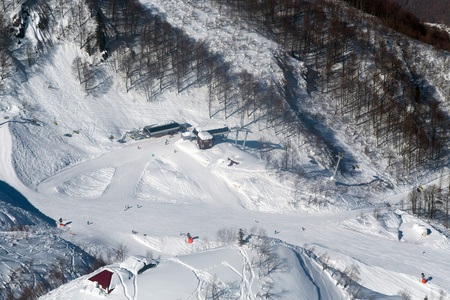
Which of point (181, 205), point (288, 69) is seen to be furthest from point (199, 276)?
point (288, 69)

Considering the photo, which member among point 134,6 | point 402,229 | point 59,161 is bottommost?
point 402,229

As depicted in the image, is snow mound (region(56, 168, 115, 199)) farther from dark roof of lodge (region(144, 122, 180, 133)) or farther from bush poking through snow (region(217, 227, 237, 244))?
bush poking through snow (region(217, 227, 237, 244))

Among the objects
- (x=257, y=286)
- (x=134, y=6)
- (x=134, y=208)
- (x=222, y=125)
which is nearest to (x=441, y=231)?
(x=257, y=286)

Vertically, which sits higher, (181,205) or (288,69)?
(288,69)

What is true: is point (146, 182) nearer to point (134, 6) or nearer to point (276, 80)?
point (276, 80)

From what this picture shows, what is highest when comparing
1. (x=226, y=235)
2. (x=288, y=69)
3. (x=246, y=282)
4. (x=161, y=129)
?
(x=288, y=69)

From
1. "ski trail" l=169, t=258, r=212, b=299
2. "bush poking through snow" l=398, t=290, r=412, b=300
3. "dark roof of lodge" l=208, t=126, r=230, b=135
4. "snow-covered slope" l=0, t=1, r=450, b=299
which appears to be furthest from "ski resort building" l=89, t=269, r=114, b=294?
"dark roof of lodge" l=208, t=126, r=230, b=135

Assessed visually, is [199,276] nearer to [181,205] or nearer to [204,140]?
[181,205]
